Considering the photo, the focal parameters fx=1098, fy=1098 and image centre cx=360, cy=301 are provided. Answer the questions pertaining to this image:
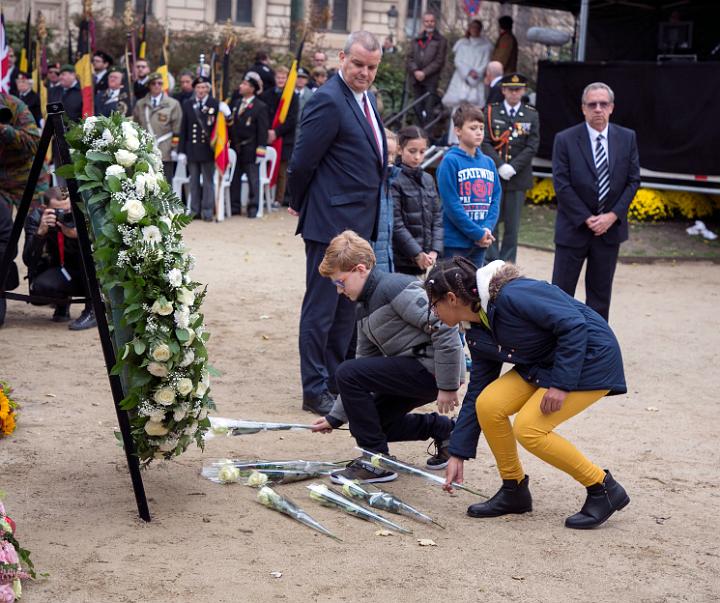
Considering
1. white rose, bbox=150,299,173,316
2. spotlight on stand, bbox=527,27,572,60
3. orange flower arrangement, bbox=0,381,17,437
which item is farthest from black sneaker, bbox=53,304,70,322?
spotlight on stand, bbox=527,27,572,60

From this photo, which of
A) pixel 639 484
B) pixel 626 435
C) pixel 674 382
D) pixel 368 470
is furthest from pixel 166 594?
pixel 674 382

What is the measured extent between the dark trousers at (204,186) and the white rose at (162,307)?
1194cm

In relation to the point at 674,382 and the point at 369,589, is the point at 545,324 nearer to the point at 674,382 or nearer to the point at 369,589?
the point at 369,589

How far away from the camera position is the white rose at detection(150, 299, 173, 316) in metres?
4.80

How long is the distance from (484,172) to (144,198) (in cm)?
407

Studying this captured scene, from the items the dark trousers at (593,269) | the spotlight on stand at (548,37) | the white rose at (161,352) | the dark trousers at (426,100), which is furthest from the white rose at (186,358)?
the spotlight on stand at (548,37)

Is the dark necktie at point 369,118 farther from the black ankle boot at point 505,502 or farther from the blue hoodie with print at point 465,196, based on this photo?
the black ankle boot at point 505,502

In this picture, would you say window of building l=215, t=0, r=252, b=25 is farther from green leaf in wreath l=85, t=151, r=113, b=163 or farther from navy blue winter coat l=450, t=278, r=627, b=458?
navy blue winter coat l=450, t=278, r=627, b=458

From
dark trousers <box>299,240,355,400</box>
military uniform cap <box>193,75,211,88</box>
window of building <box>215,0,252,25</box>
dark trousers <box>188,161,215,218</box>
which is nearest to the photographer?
dark trousers <box>299,240,355,400</box>

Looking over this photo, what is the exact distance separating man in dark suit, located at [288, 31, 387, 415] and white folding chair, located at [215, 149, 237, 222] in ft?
32.4

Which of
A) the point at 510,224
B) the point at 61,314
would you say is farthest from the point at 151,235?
the point at 510,224

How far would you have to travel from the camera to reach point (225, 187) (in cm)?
1716

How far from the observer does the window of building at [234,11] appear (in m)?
43.5

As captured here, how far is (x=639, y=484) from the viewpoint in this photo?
583cm
